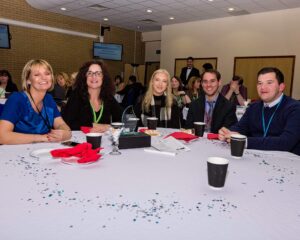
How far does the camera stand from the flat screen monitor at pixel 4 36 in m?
7.65

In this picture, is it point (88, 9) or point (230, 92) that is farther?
point (88, 9)

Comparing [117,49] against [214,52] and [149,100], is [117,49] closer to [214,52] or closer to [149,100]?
[214,52]

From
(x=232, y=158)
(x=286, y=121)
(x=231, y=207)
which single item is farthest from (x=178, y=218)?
(x=286, y=121)

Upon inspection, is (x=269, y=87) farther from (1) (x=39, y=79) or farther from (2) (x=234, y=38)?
(2) (x=234, y=38)

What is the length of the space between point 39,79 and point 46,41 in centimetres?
729

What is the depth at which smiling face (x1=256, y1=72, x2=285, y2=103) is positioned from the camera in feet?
7.07

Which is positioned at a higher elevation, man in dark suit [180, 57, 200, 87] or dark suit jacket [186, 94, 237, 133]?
man in dark suit [180, 57, 200, 87]

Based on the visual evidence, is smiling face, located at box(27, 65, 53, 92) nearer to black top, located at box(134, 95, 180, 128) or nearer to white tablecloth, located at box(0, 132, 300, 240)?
A: white tablecloth, located at box(0, 132, 300, 240)

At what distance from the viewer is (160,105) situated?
2.99m

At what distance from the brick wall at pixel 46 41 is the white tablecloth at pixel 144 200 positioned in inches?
298

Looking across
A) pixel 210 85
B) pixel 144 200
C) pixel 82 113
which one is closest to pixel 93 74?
pixel 82 113

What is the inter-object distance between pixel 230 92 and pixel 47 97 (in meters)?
4.27

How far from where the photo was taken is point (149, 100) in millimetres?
2980

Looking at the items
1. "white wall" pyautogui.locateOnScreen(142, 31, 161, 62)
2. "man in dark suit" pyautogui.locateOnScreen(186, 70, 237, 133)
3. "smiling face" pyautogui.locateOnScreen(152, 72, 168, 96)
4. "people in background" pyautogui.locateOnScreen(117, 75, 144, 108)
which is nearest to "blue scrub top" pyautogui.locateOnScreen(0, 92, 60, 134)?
"smiling face" pyautogui.locateOnScreen(152, 72, 168, 96)
